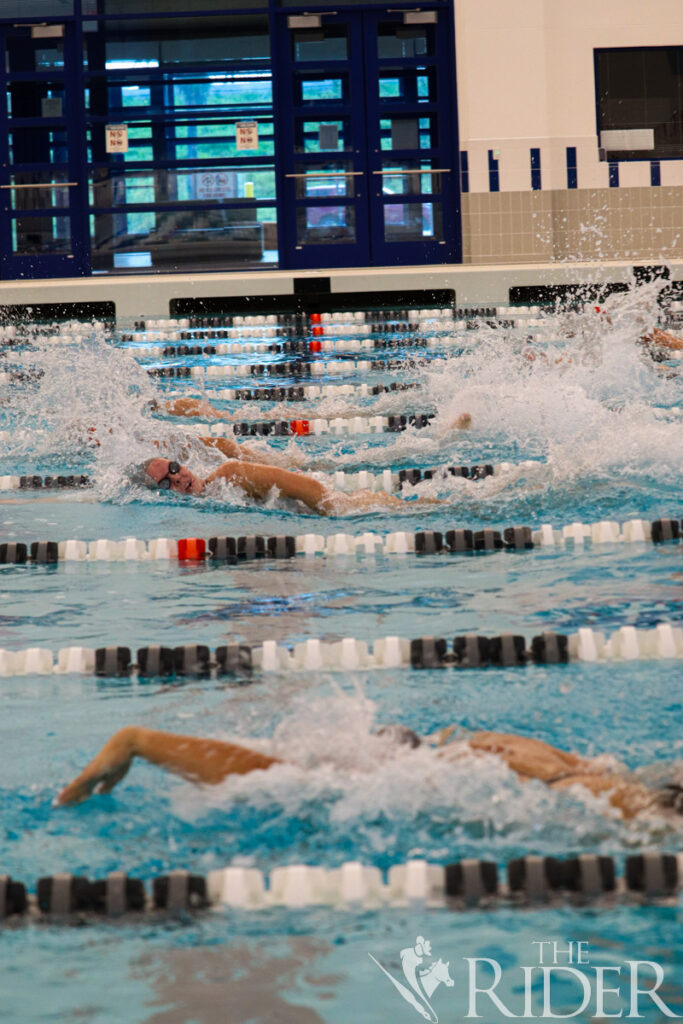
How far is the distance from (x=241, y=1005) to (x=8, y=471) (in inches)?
190

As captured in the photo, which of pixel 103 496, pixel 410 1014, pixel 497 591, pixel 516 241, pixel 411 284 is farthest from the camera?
pixel 516 241

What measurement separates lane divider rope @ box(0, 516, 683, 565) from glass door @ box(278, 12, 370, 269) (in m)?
8.95

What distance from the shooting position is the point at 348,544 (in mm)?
4898

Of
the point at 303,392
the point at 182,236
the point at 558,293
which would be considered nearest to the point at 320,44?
the point at 182,236

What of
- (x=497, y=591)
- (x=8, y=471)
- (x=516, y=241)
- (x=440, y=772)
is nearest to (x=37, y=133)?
(x=516, y=241)

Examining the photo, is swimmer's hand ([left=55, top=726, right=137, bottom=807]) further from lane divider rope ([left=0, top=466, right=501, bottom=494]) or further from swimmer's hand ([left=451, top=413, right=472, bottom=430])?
swimmer's hand ([left=451, top=413, right=472, bottom=430])

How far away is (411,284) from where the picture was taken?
12180mm

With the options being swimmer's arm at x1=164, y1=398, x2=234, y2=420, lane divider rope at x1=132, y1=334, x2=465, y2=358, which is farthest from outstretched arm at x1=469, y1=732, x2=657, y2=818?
lane divider rope at x1=132, y1=334, x2=465, y2=358

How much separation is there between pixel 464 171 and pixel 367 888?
37.6 ft

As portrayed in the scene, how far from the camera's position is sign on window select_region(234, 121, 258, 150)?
13305 mm

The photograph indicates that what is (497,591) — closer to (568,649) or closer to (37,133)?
(568,649)

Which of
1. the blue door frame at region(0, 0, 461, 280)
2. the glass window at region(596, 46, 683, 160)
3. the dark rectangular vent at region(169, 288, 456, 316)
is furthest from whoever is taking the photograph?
the blue door frame at region(0, 0, 461, 280)

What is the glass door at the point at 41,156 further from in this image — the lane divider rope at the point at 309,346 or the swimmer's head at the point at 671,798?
the swimmer's head at the point at 671,798

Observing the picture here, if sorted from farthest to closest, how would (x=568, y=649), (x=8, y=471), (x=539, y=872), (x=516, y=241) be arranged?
(x=516, y=241) < (x=8, y=471) < (x=568, y=649) < (x=539, y=872)
